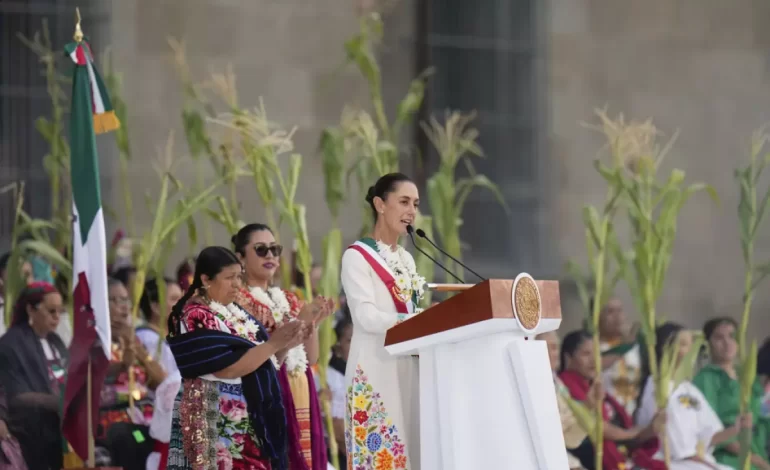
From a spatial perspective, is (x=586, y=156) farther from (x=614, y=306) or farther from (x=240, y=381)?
(x=240, y=381)

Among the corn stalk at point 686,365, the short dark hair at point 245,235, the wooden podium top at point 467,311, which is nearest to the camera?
the wooden podium top at point 467,311

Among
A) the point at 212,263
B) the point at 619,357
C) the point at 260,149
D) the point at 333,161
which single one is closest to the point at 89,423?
the point at 212,263

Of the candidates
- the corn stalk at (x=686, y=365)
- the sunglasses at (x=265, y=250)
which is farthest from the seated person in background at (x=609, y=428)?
the sunglasses at (x=265, y=250)

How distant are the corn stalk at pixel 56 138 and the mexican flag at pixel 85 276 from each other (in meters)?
0.92

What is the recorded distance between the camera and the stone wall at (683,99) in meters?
9.91

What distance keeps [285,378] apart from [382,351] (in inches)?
21.8

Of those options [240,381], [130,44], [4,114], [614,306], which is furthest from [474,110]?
[240,381]

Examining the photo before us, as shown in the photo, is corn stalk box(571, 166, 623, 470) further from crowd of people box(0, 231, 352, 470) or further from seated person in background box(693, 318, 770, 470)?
crowd of people box(0, 231, 352, 470)

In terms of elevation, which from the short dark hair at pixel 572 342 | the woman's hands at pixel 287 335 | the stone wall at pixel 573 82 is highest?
the stone wall at pixel 573 82

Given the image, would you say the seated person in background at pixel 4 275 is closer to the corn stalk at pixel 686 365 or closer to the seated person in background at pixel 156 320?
the seated person in background at pixel 156 320

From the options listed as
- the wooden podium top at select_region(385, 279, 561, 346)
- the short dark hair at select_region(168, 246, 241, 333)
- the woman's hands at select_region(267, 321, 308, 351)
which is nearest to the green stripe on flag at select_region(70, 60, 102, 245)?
the short dark hair at select_region(168, 246, 241, 333)

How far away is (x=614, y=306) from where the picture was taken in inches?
322

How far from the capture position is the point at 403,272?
4164mm

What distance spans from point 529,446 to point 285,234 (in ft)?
15.9
